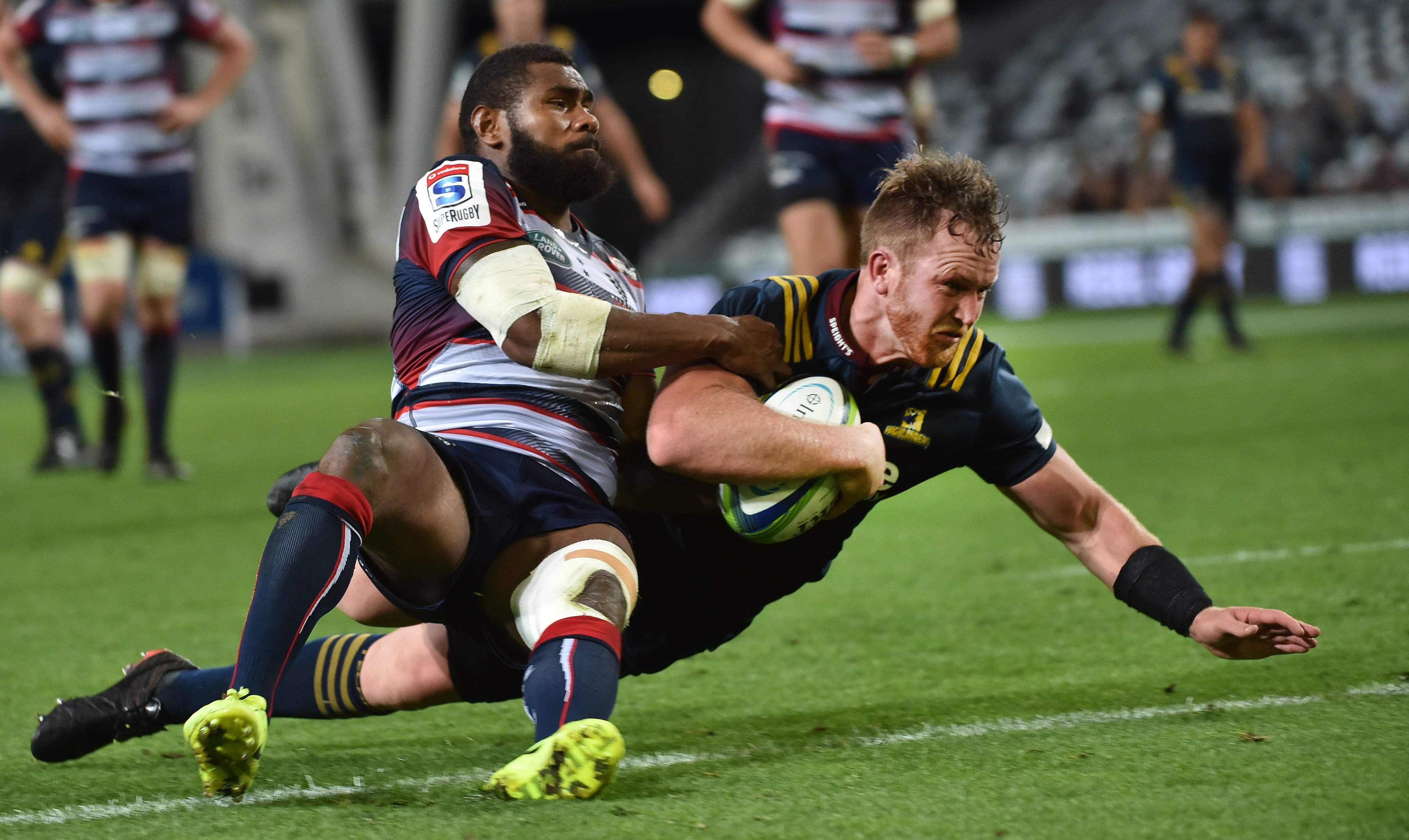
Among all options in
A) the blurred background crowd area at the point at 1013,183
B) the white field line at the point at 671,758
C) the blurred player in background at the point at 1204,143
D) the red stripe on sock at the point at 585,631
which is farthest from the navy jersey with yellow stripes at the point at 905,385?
the blurred background crowd area at the point at 1013,183

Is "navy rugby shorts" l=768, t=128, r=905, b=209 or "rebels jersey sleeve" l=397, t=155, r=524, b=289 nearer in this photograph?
"rebels jersey sleeve" l=397, t=155, r=524, b=289

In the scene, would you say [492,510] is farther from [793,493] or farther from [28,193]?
[28,193]

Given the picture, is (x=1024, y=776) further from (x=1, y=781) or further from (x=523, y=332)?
(x=1, y=781)

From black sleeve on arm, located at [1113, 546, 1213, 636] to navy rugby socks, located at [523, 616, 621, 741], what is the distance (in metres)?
1.06

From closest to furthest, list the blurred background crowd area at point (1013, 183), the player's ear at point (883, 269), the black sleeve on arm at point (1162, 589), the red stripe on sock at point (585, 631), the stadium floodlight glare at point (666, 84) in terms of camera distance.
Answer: the red stripe on sock at point (585, 631), the player's ear at point (883, 269), the black sleeve on arm at point (1162, 589), the blurred background crowd area at point (1013, 183), the stadium floodlight glare at point (666, 84)

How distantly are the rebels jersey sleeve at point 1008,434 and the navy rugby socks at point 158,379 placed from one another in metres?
5.28

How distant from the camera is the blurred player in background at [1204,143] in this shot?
1171 centimetres

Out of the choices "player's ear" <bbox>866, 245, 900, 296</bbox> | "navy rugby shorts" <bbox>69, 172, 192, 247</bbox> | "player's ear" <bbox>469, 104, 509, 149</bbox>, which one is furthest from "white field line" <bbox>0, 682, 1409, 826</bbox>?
"navy rugby shorts" <bbox>69, 172, 192, 247</bbox>

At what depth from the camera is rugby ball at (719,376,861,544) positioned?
2797mm

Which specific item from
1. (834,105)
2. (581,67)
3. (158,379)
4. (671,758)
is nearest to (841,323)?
(671,758)

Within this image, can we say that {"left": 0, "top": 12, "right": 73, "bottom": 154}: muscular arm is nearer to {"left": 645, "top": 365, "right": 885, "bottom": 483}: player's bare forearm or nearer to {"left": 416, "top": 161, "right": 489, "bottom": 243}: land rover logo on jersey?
{"left": 416, "top": 161, "right": 489, "bottom": 243}: land rover logo on jersey

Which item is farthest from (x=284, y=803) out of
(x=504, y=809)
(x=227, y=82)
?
(x=227, y=82)

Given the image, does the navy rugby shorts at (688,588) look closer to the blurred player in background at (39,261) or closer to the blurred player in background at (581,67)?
the blurred player in background at (581,67)

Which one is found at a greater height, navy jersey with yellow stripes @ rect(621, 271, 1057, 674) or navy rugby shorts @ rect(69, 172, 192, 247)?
navy rugby shorts @ rect(69, 172, 192, 247)
